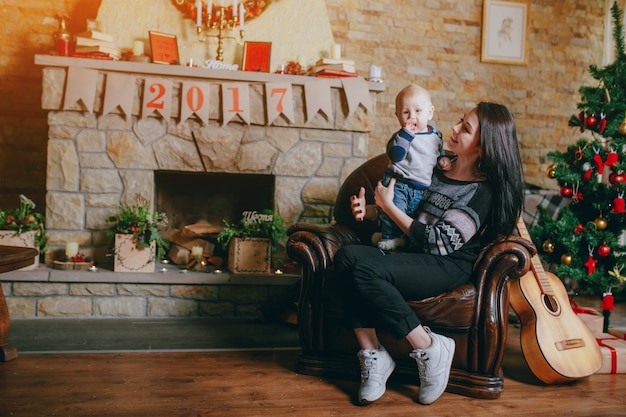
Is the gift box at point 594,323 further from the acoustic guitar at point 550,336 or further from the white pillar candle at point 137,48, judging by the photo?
the white pillar candle at point 137,48

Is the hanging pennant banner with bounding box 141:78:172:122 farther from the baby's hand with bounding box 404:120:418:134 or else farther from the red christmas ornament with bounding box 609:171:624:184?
the red christmas ornament with bounding box 609:171:624:184

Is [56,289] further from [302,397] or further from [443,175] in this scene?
[443,175]

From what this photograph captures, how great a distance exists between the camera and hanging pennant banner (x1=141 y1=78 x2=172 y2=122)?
11.8 feet

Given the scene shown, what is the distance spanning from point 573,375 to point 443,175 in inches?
39.5

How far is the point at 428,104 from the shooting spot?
7.88ft

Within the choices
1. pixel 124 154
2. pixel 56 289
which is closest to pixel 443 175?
pixel 124 154

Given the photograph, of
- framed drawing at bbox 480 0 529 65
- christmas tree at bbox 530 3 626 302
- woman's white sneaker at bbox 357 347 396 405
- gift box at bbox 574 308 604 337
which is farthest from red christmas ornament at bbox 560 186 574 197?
framed drawing at bbox 480 0 529 65

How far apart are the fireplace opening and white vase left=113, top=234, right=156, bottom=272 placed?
60cm

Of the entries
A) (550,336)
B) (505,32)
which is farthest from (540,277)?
(505,32)

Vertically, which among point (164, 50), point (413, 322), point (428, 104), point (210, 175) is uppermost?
point (164, 50)

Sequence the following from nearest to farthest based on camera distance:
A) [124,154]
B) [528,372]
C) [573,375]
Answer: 1. [573,375]
2. [528,372]
3. [124,154]

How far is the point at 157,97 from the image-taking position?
3.61 m

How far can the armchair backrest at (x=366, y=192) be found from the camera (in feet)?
9.92

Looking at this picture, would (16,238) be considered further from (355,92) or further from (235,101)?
(355,92)
